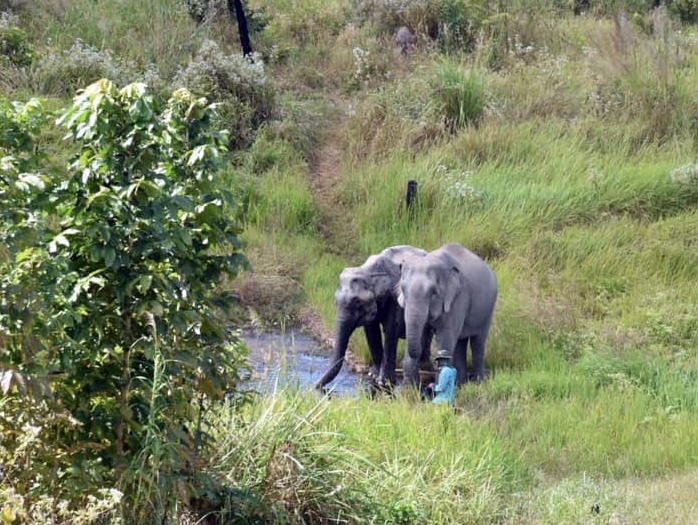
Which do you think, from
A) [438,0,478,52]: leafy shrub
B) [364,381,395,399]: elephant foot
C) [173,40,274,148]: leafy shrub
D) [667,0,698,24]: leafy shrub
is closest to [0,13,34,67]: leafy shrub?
[173,40,274,148]: leafy shrub

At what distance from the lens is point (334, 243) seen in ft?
48.1

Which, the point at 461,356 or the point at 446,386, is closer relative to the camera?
the point at 446,386

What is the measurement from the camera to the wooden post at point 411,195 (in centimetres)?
1444

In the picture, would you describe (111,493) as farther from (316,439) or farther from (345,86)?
(345,86)

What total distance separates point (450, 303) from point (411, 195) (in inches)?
156

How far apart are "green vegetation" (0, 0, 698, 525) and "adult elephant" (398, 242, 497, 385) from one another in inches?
14.9

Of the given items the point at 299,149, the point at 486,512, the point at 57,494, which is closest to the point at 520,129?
the point at 299,149

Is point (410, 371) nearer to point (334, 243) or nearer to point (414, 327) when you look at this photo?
point (414, 327)

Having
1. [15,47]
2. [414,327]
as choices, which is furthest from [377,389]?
[15,47]

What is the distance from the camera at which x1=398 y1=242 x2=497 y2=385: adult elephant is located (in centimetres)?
1038

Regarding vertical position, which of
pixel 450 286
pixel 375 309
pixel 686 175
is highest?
pixel 450 286

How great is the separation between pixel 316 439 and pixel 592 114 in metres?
10.4

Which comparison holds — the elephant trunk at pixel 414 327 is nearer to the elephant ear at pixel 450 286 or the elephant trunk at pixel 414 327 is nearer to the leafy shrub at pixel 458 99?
the elephant ear at pixel 450 286

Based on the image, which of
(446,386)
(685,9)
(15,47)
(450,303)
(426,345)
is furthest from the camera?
(685,9)
